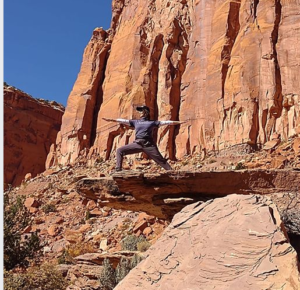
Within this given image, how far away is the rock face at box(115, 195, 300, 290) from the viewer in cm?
485

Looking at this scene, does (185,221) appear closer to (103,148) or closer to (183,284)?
(183,284)

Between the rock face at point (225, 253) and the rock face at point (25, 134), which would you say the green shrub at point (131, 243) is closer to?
the rock face at point (225, 253)

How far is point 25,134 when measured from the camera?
179 ft

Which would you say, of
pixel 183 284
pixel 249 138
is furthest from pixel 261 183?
pixel 249 138

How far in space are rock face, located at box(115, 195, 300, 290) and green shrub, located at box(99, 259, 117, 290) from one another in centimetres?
682

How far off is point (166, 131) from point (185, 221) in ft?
94.3

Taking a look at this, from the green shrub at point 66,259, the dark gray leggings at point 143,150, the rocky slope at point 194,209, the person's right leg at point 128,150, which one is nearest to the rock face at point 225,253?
A: the rocky slope at point 194,209

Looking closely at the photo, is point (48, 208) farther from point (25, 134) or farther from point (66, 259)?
point (25, 134)

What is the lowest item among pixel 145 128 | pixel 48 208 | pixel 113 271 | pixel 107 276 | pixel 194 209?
pixel 107 276

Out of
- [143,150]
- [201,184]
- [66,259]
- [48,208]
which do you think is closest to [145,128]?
[143,150]

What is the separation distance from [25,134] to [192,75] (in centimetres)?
2604

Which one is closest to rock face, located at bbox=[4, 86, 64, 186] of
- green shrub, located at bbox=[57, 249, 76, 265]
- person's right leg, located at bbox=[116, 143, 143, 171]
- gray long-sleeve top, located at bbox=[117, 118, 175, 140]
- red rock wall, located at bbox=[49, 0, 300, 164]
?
red rock wall, located at bbox=[49, 0, 300, 164]

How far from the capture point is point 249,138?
2930 cm

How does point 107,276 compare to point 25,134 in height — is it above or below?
below
